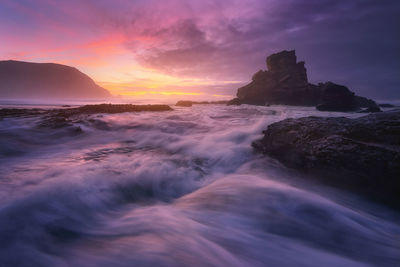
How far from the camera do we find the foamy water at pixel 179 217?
203cm

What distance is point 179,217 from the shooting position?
274 cm

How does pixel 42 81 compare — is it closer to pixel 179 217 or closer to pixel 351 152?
pixel 179 217

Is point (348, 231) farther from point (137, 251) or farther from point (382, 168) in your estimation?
point (137, 251)

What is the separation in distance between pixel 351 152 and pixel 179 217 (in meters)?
3.29

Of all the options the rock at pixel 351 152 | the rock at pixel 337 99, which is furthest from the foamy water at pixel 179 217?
the rock at pixel 337 99

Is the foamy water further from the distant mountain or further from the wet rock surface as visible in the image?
the distant mountain

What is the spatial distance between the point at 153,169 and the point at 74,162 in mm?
2061

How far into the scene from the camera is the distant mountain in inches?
4951

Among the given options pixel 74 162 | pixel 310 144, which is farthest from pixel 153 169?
pixel 310 144

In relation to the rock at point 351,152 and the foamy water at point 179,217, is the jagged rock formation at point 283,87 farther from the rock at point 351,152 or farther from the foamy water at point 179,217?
the foamy water at point 179,217

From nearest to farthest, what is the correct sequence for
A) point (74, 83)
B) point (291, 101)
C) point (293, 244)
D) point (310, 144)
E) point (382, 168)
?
point (293, 244), point (382, 168), point (310, 144), point (291, 101), point (74, 83)

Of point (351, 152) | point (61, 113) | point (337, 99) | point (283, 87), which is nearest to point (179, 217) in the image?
point (351, 152)

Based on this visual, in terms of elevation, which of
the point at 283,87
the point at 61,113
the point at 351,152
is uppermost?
the point at 283,87

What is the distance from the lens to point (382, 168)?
3178mm
